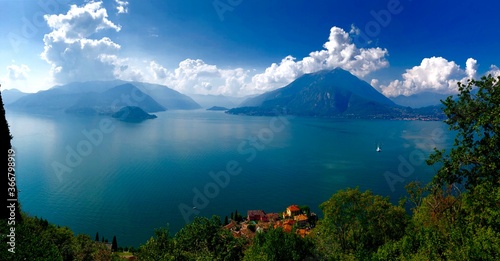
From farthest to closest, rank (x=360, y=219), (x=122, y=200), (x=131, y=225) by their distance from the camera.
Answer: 1. (x=122, y=200)
2. (x=131, y=225)
3. (x=360, y=219)

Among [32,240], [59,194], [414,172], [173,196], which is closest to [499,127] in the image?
[32,240]

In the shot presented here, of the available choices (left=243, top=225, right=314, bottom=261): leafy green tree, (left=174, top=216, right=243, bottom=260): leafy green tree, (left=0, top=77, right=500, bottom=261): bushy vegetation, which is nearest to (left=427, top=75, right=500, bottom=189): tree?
(left=0, top=77, right=500, bottom=261): bushy vegetation

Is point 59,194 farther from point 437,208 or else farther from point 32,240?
point 437,208
